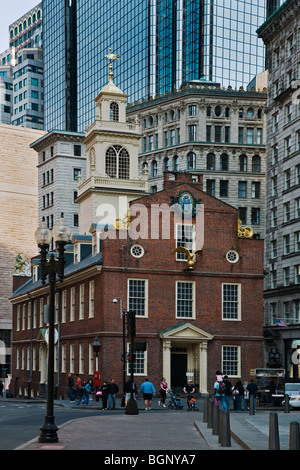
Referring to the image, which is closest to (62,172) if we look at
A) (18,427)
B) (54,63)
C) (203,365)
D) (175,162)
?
(175,162)

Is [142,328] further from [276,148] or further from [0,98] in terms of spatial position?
[0,98]

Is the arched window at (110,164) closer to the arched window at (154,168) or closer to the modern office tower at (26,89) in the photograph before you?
the arched window at (154,168)

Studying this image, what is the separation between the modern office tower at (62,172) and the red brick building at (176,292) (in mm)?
53483

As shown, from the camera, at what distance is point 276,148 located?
85000 mm

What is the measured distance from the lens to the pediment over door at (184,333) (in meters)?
56.3

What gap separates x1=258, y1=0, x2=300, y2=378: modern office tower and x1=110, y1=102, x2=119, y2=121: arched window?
1773 cm

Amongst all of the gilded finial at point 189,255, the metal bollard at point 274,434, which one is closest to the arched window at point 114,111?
the gilded finial at point 189,255

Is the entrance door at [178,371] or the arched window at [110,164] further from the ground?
the arched window at [110,164]

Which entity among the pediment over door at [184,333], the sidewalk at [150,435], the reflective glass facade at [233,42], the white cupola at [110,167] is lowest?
the sidewalk at [150,435]

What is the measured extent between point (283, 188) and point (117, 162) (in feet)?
66.7

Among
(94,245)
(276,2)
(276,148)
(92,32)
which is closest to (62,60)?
(92,32)

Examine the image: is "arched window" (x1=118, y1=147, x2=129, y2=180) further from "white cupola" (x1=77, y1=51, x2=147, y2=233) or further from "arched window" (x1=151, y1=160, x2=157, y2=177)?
"arched window" (x1=151, y1=160, x2=157, y2=177)

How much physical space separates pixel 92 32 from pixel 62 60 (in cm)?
1480

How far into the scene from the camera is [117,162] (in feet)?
225
